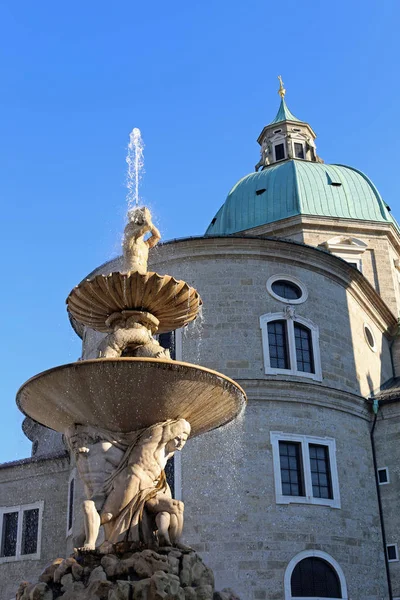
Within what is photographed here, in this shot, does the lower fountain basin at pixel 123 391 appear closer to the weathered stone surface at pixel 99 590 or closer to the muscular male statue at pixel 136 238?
the weathered stone surface at pixel 99 590

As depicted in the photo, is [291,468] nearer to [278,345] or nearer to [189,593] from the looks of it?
[278,345]

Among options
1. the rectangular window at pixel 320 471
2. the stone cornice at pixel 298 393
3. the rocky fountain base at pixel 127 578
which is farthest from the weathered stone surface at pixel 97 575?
the rectangular window at pixel 320 471

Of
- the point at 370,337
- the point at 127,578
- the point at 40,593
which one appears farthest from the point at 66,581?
the point at 370,337

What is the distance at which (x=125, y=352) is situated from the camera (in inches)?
395

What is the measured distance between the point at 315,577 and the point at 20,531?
9835mm

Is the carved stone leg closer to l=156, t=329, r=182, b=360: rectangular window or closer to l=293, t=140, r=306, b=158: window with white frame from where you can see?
l=156, t=329, r=182, b=360: rectangular window

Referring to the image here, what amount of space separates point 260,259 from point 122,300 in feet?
37.7

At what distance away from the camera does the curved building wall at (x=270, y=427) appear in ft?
58.2

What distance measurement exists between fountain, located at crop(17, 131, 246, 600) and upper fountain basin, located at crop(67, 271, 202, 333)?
2 cm

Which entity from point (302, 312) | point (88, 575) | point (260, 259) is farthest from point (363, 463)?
point (88, 575)

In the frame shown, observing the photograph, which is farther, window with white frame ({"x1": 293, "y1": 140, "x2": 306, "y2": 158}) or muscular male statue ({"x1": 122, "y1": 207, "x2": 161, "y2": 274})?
window with white frame ({"x1": 293, "y1": 140, "x2": 306, "y2": 158})

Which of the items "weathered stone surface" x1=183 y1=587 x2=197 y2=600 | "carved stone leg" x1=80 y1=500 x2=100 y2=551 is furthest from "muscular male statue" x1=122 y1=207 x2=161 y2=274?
"weathered stone surface" x1=183 y1=587 x2=197 y2=600

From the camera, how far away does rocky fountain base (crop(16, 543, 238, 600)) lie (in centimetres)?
748

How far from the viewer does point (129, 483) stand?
339 inches
